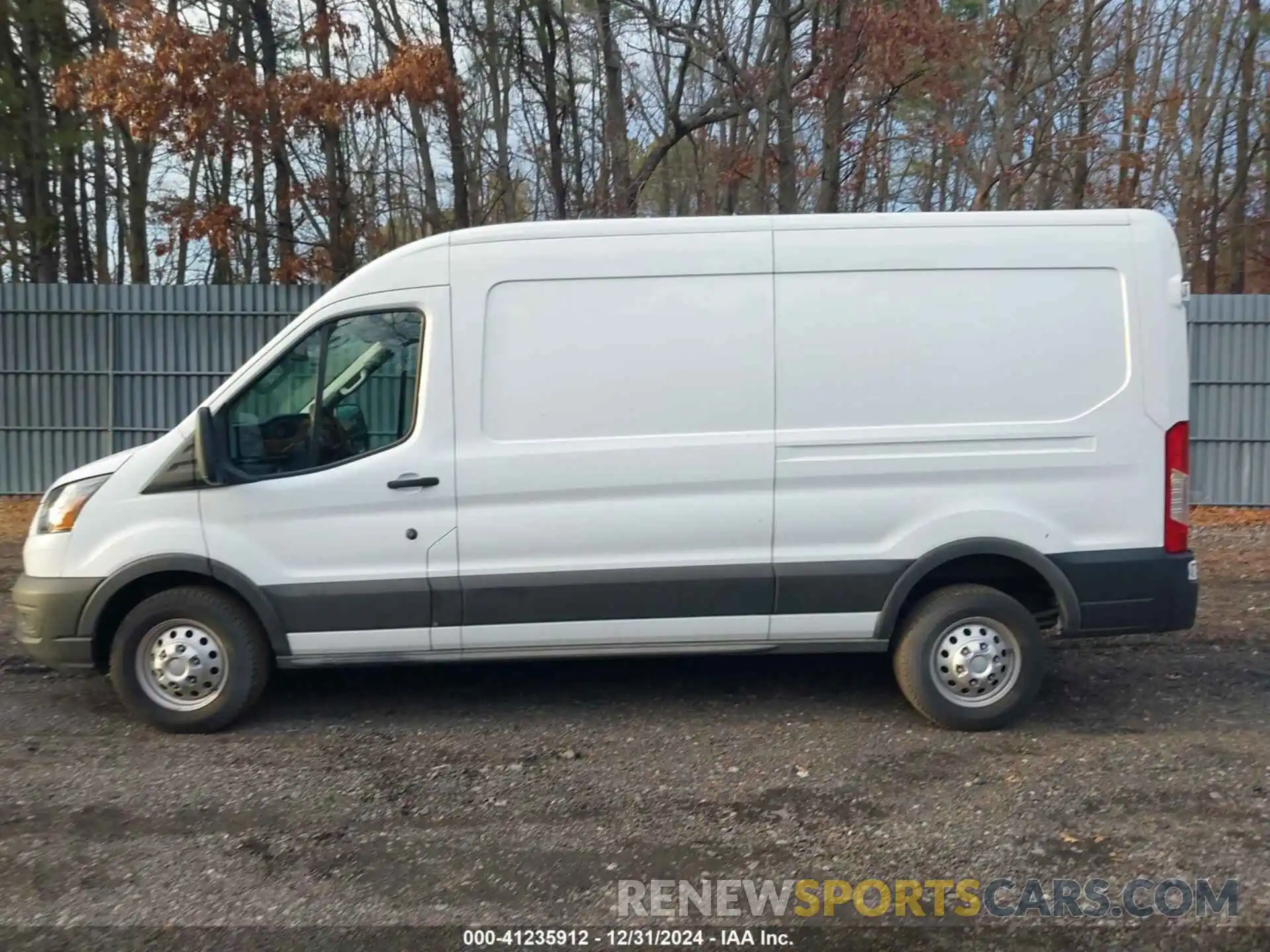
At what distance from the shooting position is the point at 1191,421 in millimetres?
11336

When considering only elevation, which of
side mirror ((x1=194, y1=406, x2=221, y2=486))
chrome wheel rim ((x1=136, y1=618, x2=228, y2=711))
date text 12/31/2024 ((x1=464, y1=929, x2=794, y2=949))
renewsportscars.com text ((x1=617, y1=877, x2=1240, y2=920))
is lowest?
date text 12/31/2024 ((x1=464, y1=929, x2=794, y2=949))

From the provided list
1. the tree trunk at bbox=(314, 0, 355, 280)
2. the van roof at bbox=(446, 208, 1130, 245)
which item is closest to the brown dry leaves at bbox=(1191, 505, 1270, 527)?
the van roof at bbox=(446, 208, 1130, 245)

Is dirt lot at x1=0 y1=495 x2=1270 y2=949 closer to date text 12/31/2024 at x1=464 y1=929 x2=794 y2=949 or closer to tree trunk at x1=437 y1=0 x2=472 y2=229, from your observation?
date text 12/31/2024 at x1=464 y1=929 x2=794 y2=949

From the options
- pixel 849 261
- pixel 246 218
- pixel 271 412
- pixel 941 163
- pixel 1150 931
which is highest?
pixel 941 163

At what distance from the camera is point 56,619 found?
5156 mm

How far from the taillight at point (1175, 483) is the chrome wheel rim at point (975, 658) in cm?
85

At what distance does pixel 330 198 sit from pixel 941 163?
35.3 feet

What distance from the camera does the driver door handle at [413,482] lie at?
5043mm

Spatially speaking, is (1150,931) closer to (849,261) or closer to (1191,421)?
(849,261)

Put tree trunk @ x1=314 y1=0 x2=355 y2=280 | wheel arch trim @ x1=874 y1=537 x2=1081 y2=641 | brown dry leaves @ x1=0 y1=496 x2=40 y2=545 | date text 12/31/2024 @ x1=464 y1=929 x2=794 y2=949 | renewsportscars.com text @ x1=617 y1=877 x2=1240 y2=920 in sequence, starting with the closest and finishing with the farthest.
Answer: date text 12/31/2024 @ x1=464 y1=929 x2=794 y2=949 < renewsportscars.com text @ x1=617 y1=877 x2=1240 y2=920 < wheel arch trim @ x1=874 y1=537 x2=1081 y2=641 < brown dry leaves @ x1=0 y1=496 x2=40 y2=545 < tree trunk @ x1=314 y1=0 x2=355 y2=280

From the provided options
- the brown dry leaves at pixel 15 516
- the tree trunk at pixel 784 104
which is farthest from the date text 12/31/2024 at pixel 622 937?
the tree trunk at pixel 784 104

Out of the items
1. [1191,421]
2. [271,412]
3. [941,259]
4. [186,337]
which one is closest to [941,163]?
[1191,421]

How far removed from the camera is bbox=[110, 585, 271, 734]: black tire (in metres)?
5.15

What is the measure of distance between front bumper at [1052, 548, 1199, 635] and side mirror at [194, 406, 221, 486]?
12.6ft
